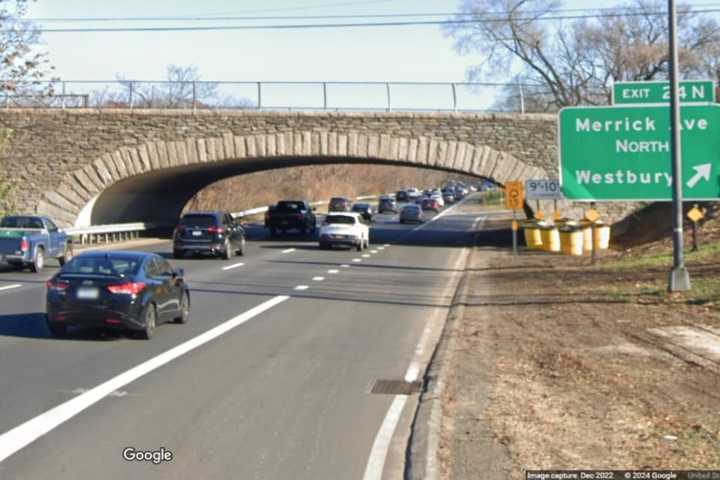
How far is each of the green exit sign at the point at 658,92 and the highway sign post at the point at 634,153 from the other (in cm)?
18

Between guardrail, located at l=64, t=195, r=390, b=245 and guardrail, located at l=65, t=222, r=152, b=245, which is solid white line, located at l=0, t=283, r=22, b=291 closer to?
guardrail, located at l=64, t=195, r=390, b=245

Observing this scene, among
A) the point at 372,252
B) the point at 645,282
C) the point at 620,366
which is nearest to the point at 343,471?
the point at 620,366

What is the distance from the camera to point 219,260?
121 feet

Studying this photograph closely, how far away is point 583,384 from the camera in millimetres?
11578

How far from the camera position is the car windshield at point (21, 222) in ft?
100


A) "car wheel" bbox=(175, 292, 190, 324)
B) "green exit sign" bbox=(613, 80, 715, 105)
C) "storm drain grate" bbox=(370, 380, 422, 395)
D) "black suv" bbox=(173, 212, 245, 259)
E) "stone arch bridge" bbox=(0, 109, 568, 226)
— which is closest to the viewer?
"storm drain grate" bbox=(370, 380, 422, 395)

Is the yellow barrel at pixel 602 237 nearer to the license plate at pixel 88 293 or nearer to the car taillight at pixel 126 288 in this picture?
the car taillight at pixel 126 288

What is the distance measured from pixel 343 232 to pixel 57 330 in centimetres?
2717

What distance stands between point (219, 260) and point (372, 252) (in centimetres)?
795

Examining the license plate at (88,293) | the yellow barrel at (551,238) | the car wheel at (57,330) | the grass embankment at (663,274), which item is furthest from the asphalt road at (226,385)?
the yellow barrel at (551,238)

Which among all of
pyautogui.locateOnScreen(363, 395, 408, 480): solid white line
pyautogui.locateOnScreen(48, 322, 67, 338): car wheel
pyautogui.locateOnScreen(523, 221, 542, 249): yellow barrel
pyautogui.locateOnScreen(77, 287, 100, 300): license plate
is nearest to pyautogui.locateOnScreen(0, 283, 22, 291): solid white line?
pyautogui.locateOnScreen(48, 322, 67, 338): car wheel

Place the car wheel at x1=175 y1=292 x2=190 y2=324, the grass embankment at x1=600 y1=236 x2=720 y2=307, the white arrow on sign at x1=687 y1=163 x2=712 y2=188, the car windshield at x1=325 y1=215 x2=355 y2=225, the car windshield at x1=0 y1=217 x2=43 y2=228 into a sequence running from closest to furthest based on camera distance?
the car wheel at x1=175 y1=292 x2=190 y2=324
the grass embankment at x1=600 y1=236 x2=720 y2=307
the white arrow on sign at x1=687 y1=163 x2=712 y2=188
the car windshield at x1=0 y1=217 x2=43 y2=228
the car windshield at x1=325 y1=215 x2=355 y2=225

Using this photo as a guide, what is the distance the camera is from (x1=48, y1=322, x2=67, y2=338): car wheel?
15966 millimetres

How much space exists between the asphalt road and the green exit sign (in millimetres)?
5828
